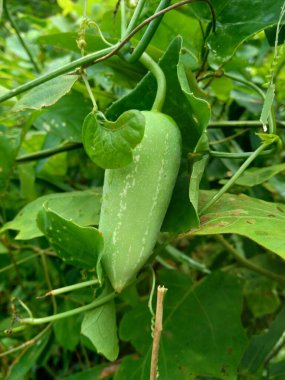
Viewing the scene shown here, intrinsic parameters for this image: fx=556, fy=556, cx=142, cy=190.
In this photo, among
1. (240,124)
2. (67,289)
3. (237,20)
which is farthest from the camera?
(240,124)

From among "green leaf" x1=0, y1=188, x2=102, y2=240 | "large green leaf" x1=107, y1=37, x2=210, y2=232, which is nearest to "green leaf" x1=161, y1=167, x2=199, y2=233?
"large green leaf" x1=107, y1=37, x2=210, y2=232

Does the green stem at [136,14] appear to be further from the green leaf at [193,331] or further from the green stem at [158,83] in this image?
the green leaf at [193,331]

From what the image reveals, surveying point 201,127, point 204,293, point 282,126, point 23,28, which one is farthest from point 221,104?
point 23,28

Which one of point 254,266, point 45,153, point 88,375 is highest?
point 45,153

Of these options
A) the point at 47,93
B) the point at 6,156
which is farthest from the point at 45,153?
the point at 47,93

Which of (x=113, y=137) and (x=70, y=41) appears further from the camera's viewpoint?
(x=70, y=41)

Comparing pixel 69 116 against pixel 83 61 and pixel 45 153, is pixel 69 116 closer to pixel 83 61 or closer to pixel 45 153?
pixel 45 153

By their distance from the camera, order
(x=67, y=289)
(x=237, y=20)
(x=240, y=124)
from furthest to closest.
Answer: (x=240, y=124), (x=237, y=20), (x=67, y=289)
